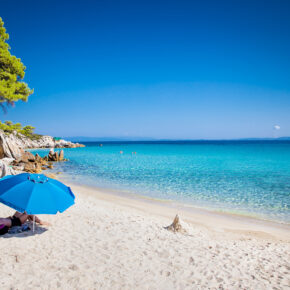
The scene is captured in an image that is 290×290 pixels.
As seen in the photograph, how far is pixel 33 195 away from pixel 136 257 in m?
3.04

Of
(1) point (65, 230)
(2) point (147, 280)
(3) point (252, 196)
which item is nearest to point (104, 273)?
(2) point (147, 280)

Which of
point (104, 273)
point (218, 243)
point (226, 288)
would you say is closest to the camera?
point (226, 288)

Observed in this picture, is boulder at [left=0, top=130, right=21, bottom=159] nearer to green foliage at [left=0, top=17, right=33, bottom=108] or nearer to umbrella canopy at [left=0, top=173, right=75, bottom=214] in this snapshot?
green foliage at [left=0, top=17, right=33, bottom=108]

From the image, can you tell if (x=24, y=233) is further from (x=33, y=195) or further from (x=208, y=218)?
(x=208, y=218)

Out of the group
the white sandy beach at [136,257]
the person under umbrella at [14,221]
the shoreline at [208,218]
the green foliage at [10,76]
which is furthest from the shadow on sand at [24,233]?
the green foliage at [10,76]

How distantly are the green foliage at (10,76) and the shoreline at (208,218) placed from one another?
42.6 feet

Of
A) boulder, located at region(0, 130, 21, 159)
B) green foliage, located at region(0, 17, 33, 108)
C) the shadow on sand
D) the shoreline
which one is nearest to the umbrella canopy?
the shadow on sand

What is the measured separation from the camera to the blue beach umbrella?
528cm

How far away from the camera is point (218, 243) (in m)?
6.78

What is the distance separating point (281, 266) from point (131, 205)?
25.9 ft

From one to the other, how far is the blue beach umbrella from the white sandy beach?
112cm

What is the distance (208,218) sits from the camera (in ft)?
33.7

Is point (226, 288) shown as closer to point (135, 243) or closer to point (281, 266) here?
point (281, 266)

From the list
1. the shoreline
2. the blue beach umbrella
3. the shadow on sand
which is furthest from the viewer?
the shoreline
